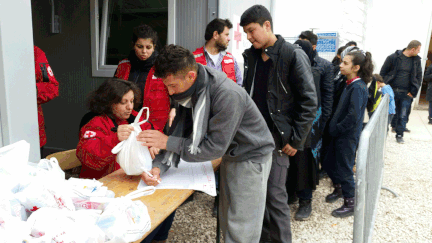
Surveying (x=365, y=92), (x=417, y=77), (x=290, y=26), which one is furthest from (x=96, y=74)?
(x=417, y=77)

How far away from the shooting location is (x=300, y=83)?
2277 millimetres

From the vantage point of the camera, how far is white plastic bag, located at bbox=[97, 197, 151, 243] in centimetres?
99

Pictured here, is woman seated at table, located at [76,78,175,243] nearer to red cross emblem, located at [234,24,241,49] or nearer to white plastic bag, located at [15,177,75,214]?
white plastic bag, located at [15,177,75,214]

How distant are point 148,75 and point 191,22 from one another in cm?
103

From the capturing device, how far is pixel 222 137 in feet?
5.17

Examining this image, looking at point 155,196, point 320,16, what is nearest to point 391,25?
point 320,16

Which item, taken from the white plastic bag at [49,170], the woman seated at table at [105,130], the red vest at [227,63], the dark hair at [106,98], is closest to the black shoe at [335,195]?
the red vest at [227,63]

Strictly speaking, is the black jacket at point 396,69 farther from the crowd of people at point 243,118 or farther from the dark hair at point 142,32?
the dark hair at point 142,32

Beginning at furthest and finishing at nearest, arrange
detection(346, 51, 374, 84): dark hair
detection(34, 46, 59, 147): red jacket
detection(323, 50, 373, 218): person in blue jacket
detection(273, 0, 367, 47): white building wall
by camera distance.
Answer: detection(273, 0, 367, 47): white building wall
detection(346, 51, 374, 84): dark hair
detection(323, 50, 373, 218): person in blue jacket
detection(34, 46, 59, 147): red jacket

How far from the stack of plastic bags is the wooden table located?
0.19 metres

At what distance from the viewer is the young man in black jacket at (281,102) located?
89.5 inches

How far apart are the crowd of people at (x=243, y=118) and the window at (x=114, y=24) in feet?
4.16

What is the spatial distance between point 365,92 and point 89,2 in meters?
3.62

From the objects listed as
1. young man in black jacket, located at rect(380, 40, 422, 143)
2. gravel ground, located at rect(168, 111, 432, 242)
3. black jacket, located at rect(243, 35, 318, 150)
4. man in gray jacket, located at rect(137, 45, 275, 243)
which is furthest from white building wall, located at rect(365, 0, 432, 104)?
man in gray jacket, located at rect(137, 45, 275, 243)
